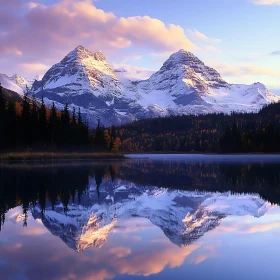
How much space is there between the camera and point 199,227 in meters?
16.9

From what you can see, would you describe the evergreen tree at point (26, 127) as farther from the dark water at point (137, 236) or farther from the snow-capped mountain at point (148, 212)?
the dark water at point (137, 236)

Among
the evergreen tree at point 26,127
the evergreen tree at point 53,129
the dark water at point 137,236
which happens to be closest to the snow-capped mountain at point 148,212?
the dark water at point 137,236

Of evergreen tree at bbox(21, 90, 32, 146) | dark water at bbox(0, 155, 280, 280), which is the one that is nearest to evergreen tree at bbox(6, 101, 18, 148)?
evergreen tree at bbox(21, 90, 32, 146)

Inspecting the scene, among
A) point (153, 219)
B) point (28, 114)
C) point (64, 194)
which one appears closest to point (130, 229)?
point (153, 219)

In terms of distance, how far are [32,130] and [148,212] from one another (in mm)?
78105

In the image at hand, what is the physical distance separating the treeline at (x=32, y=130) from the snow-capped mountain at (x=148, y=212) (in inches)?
2480

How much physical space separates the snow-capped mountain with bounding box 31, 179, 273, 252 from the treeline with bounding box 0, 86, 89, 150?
6298 centimetres

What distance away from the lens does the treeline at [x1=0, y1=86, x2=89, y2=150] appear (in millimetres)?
89875

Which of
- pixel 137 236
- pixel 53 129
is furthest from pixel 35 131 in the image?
pixel 137 236

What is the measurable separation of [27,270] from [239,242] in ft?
23.4

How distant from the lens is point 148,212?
2134cm

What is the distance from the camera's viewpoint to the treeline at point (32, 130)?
89.9 meters

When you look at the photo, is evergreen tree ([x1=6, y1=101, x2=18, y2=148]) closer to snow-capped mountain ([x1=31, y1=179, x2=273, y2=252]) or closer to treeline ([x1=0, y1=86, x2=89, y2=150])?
treeline ([x1=0, y1=86, x2=89, y2=150])

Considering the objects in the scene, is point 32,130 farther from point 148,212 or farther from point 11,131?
point 148,212
